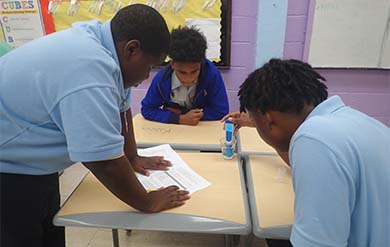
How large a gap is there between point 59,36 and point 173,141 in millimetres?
868

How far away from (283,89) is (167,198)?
520 mm

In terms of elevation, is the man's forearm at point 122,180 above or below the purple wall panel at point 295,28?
below

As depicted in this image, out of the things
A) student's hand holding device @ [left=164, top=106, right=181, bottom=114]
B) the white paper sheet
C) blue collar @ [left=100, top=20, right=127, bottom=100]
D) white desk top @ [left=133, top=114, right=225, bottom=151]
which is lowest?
white desk top @ [left=133, top=114, right=225, bottom=151]

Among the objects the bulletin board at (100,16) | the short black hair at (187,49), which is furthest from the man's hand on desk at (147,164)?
the bulletin board at (100,16)

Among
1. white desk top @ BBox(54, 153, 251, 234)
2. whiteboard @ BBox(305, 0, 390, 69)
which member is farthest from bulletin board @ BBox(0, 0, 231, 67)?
white desk top @ BBox(54, 153, 251, 234)

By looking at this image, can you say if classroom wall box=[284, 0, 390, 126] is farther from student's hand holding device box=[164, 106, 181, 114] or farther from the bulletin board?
student's hand holding device box=[164, 106, 181, 114]

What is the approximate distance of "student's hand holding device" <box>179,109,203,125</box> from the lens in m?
1.91

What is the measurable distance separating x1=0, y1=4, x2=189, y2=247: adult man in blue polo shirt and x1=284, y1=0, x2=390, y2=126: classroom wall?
178cm

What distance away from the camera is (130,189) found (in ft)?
3.26

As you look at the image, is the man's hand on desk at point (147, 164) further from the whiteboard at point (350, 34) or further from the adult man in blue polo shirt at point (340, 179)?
the whiteboard at point (350, 34)

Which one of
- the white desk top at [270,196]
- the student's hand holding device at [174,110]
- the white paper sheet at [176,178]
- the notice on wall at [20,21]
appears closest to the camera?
the white desk top at [270,196]

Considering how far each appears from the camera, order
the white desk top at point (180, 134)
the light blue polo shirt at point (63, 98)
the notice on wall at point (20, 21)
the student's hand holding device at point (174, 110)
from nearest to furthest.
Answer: the light blue polo shirt at point (63, 98) → the white desk top at point (180, 134) → the student's hand holding device at point (174, 110) → the notice on wall at point (20, 21)

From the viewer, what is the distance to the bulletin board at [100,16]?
2482 millimetres

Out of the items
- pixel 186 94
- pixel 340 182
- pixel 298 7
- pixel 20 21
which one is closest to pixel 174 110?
pixel 186 94
